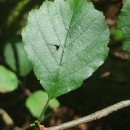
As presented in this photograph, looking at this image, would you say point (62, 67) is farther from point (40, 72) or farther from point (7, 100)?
point (7, 100)

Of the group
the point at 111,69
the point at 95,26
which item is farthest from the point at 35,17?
the point at 111,69

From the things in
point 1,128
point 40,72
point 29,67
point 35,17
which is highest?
point 35,17

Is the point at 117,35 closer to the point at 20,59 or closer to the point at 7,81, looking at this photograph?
the point at 20,59

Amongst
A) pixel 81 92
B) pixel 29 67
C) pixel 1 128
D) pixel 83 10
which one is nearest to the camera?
pixel 83 10

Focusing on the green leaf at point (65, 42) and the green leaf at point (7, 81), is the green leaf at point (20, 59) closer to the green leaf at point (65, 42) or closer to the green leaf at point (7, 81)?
the green leaf at point (7, 81)

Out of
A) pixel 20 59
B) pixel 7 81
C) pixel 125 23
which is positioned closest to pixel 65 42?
pixel 125 23

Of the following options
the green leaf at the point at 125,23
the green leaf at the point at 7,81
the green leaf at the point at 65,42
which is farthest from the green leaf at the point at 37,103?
the green leaf at the point at 125,23
